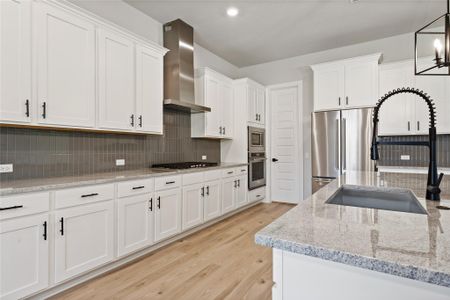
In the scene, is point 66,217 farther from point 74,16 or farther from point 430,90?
point 430,90

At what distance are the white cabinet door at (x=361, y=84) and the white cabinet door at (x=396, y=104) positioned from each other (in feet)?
0.60

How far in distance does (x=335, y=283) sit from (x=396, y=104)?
12.9 feet

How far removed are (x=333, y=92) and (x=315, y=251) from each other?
150 inches

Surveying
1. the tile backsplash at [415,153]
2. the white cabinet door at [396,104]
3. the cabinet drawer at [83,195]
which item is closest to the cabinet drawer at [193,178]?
the cabinet drawer at [83,195]

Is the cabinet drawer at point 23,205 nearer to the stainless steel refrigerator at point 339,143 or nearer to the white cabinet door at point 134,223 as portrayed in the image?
the white cabinet door at point 134,223

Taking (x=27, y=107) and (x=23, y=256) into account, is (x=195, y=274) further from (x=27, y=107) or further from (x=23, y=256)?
(x=27, y=107)

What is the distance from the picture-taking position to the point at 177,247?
276 cm

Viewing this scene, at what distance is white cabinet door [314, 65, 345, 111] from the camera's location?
3812 millimetres

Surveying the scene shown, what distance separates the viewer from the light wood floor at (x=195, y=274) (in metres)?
1.89

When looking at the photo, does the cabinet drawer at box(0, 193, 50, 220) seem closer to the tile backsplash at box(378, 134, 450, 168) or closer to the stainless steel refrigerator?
the stainless steel refrigerator

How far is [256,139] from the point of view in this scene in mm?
4672

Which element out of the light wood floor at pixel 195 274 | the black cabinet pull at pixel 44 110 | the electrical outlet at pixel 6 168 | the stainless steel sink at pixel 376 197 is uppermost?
the black cabinet pull at pixel 44 110

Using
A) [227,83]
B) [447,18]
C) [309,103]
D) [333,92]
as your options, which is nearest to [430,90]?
[333,92]

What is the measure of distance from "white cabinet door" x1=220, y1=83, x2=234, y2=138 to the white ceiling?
2.47 feet
